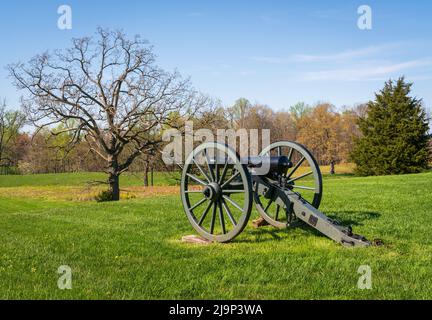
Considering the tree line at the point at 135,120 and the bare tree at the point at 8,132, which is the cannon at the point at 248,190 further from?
the bare tree at the point at 8,132

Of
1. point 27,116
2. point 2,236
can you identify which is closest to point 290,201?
point 2,236

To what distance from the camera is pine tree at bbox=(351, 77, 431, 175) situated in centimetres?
3303

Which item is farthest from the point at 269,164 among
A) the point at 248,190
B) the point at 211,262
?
the point at 211,262

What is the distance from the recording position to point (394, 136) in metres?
33.8

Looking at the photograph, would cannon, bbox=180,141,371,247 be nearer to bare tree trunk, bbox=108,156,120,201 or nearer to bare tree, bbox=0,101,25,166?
bare tree trunk, bbox=108,156,120,201

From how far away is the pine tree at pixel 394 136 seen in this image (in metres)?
33.0

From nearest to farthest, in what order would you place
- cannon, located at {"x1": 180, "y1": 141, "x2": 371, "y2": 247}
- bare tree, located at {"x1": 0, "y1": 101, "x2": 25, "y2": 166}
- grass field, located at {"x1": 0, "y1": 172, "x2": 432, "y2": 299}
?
grass field, located at {"x1": 0, "y1": 172, "x2": 432, "y2": 299}, cannon, located at {"x1": 180, "y1": 141, "x2": 371, "y2": 247}, bare tree, located at {"x1": 0, "y1": 101, "x2": 25, "y2": 166}

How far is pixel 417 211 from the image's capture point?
9.57 metres
